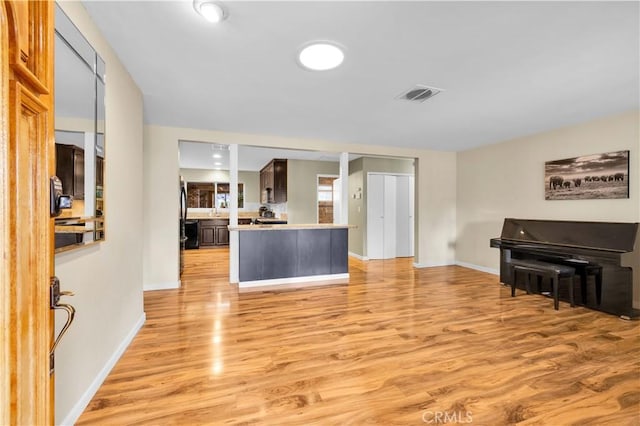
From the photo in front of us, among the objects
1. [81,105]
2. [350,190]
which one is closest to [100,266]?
[81,105]

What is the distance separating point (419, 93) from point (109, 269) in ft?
10.3

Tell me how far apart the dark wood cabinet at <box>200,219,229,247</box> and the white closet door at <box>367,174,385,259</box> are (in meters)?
4.23

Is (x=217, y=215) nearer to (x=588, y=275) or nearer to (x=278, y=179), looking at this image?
(x=278, y=179)

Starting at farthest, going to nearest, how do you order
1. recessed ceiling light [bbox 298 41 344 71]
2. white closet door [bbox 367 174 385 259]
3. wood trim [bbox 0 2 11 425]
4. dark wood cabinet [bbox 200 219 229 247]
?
dark wood cabinet [bbox 200 219 229 247]
white closet door [bbox 367 174 385 259]
recessed ceiling light [bbox 298 41 344 71]
wood trim [bbox 0 2 11 425]

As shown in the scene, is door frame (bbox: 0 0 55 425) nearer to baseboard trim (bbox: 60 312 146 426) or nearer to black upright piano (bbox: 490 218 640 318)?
baseboard trim (bbox: 60 312 146 426)

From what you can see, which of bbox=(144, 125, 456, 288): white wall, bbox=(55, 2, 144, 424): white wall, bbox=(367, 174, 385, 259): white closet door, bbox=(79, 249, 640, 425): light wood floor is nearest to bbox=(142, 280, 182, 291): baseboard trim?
bbox=(144, 125, 456, 288): white wall

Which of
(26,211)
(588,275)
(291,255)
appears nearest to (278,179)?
(291,255)

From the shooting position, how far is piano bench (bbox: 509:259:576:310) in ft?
10.9

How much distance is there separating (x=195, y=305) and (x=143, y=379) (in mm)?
1522

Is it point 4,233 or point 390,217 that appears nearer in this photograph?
point 4,233

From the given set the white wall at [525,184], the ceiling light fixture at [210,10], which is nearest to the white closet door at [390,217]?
the white wall at [525,184]

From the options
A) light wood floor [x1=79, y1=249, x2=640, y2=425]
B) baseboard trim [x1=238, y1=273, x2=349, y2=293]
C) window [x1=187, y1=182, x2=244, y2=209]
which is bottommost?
light wood floor [x1=79, y1=249, x2=640, y2=425]

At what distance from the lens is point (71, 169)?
152 cm

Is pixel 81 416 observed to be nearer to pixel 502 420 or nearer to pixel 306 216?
pixel 502 420
